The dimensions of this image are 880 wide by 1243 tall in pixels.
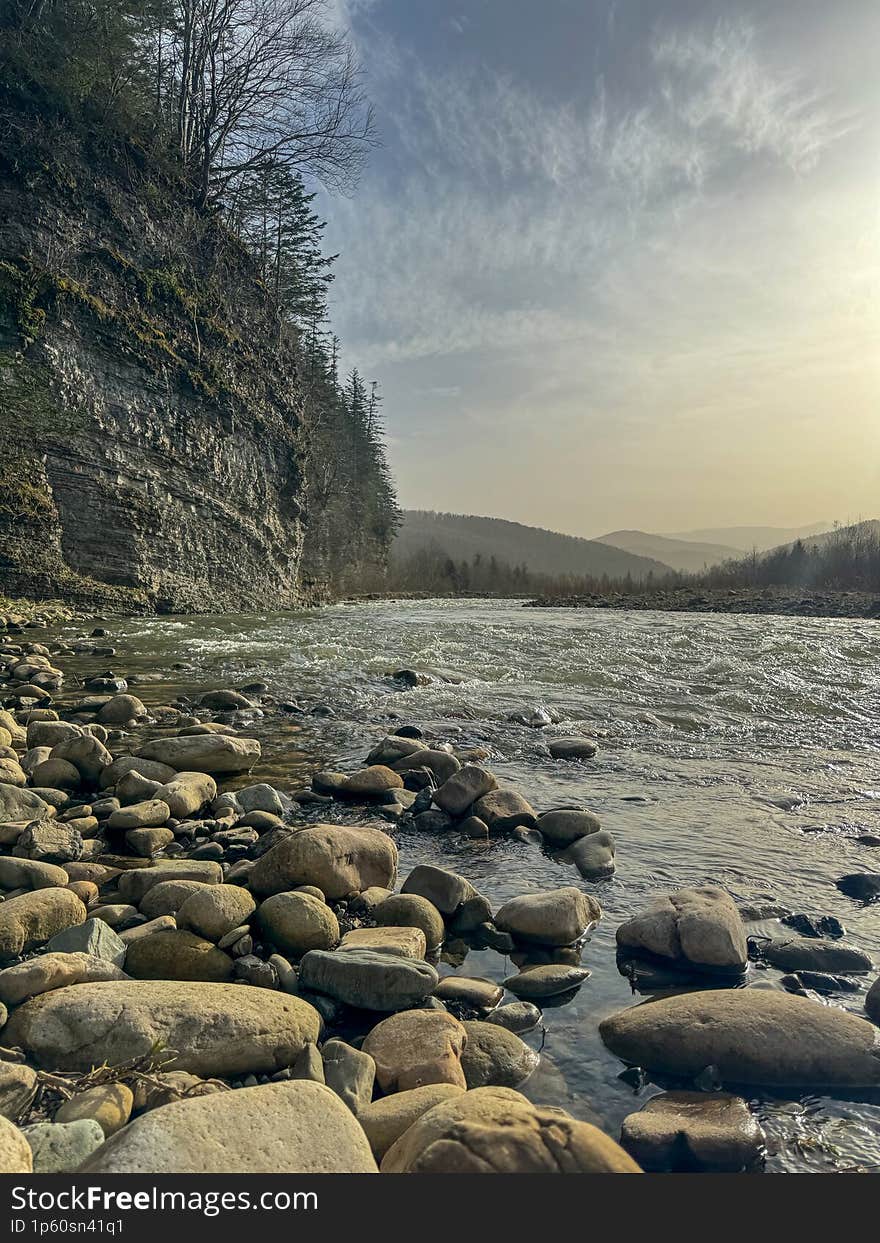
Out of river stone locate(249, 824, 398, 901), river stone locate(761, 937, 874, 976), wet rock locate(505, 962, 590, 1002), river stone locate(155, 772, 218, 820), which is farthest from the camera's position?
river stone locate(155, 772, 218, 820)

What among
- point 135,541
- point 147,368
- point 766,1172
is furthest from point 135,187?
point 766,1172

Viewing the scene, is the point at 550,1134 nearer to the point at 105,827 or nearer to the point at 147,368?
the point at 105,827

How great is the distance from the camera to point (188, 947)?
2.58 meters

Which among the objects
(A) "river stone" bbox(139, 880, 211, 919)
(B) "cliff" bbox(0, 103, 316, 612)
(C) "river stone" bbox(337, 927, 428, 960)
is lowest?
(C) "river stone" bbox(337, 927, 428, 960)


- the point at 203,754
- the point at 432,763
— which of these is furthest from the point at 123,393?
the point at 432,763

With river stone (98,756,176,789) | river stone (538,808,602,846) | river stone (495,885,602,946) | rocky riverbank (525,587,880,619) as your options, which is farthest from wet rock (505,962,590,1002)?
rocky riverbank (525,587,880,619)

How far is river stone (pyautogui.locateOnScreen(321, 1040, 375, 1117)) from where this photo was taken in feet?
6.42

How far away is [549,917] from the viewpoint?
3031mm

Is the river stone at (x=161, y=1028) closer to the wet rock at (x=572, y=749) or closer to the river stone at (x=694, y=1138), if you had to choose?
the river stone at (x=694, y=1138)

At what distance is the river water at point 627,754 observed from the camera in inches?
93.7

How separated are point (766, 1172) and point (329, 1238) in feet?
3.85

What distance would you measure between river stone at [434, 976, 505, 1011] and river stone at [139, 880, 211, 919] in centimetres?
99

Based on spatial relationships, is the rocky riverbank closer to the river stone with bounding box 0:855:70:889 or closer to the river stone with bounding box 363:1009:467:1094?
the river stone with bounding box 363:1009:467:1094

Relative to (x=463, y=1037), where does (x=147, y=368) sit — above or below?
above
